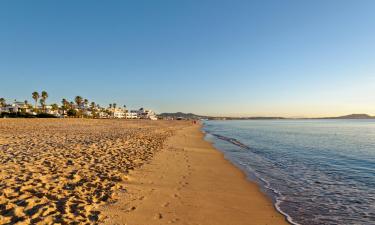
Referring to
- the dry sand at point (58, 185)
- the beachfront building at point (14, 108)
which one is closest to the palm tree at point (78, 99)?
the beachfront building at point (14, 108)

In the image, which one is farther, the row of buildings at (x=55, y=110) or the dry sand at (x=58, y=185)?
the row of buildings at (x=55, y=110)

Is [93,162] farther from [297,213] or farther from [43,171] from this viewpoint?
[297,213]

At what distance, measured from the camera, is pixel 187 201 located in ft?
25.0

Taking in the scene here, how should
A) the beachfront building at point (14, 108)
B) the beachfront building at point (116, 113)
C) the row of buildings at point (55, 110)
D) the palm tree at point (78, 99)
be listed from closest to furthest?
the beachfront building at point (14, 108) → the row of buildings at point (55, 110) → the palm tree at point (78, 99) → the beachfront building at point (116, 113)

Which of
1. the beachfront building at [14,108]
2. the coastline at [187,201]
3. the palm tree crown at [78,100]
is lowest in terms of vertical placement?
the coastline at [187,201]

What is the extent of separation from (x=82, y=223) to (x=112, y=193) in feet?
7.30

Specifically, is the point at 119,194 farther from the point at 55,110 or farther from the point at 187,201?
the point at 55,110

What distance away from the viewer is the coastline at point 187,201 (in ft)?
20.5

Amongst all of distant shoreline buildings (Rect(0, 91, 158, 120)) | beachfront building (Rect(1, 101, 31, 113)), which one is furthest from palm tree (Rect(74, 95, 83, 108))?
beachfront building (Rect(1, 101, 31, 113))

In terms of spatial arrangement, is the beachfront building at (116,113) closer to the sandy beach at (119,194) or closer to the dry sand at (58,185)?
the dry sand at (58,185)

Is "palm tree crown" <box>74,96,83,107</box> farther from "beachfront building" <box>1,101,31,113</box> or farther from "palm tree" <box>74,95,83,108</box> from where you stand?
"beachfront building" <box>1,101,31,113</box>

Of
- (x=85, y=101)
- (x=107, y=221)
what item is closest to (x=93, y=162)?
(x=107, y=221)

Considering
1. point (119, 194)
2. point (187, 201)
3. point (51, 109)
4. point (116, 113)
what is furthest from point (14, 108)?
point (187, 201)

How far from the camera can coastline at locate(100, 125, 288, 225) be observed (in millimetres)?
6250
